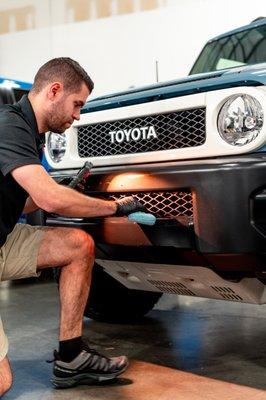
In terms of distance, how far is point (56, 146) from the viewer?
9.91 ft

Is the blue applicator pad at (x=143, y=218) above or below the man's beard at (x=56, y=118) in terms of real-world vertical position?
below

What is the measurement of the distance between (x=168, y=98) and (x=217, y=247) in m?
0.67

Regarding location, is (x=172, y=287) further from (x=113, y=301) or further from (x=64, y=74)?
(x=64, y=74)

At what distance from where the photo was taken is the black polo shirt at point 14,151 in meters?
2.20

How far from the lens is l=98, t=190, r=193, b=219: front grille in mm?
2256

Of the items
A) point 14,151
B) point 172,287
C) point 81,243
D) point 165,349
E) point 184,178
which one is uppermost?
point 14,151

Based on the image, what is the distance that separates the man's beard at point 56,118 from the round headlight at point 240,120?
0.66 metres

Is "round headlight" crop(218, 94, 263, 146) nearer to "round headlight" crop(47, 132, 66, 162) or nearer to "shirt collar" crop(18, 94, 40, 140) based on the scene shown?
"shirt collar" crop(18, 94, 40, 140)

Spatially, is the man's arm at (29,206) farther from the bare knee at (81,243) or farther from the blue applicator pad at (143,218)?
the blue applicator pad at (143,218)

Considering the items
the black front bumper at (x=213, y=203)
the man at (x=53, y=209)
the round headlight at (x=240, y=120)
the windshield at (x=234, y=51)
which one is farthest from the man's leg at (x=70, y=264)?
the windshield at (x=234, y=51)

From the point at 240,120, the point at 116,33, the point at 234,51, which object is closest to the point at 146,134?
the point at 240,120

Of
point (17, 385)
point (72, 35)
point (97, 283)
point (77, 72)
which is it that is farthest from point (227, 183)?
→ point (72, 35)

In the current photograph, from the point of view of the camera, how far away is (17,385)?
250 cm

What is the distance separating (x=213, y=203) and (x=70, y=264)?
727 millimetres
